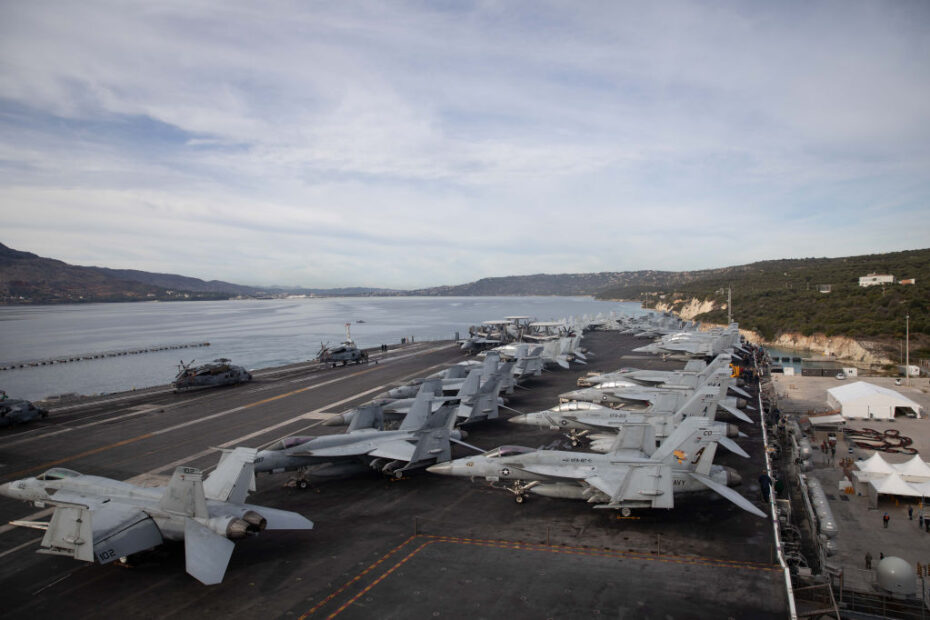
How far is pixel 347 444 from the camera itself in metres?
23.9

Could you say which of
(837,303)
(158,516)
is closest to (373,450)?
(158,516)

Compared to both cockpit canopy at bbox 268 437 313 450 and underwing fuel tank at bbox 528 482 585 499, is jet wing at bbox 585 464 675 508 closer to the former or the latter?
underwing fuel tank at bbox 528 482 585 499

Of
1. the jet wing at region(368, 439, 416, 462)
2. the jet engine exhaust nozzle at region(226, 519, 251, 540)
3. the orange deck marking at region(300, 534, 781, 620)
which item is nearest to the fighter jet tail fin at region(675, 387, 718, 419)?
the orange deck marking at region(300, 534, 781, 620)

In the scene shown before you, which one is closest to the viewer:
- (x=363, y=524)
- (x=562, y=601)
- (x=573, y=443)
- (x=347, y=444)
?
(x=562, y=601)

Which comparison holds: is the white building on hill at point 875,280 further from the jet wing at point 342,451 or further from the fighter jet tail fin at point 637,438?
the jet wing at point 342,451

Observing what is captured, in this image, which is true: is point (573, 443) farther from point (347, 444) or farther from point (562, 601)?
point (562, 601)

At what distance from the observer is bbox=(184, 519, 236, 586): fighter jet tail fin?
1342cm

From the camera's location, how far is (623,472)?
19.9 meters

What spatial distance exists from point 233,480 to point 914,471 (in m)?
33.0

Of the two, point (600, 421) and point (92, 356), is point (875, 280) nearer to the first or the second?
point (600, 421)

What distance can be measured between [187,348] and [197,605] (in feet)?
359

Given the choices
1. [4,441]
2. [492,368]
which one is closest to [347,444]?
[492,368]

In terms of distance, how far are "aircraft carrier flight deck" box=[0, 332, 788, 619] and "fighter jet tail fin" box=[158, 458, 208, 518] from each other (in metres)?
2.08

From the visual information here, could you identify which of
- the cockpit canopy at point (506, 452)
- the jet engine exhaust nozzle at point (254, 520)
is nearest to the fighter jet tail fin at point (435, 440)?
the cockpit canopy at point (506, 452)
